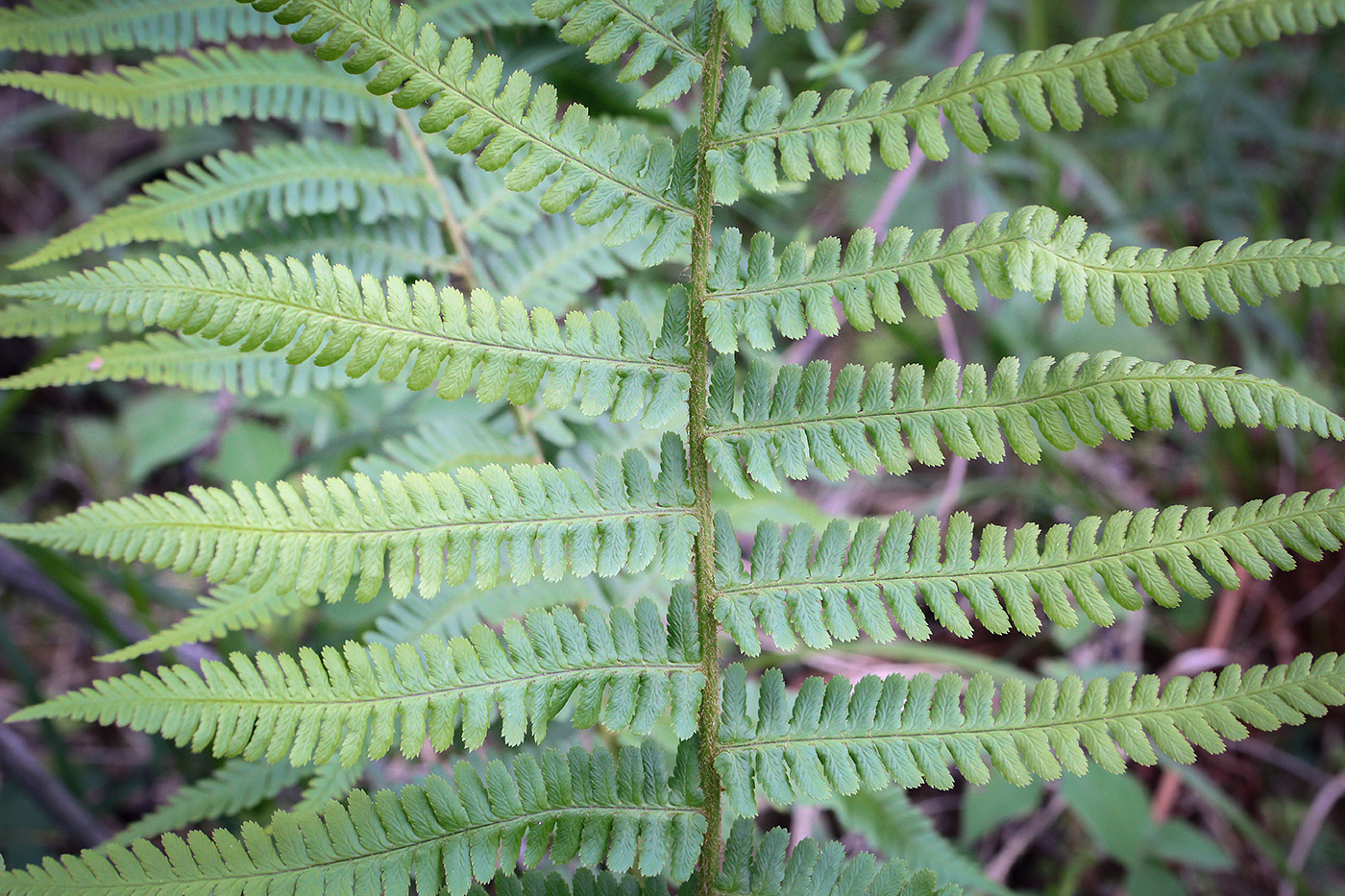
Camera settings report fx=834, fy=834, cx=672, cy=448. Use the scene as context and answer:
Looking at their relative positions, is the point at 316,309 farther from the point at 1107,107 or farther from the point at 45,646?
the point at 45,646

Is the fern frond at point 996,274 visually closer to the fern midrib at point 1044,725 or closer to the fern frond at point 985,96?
the fern frond at point 985,96

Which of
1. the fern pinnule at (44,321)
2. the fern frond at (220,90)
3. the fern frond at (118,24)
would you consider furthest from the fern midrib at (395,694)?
the fern frond at (118,24)

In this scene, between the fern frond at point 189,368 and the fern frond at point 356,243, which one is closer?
the fern frond at point 189,368

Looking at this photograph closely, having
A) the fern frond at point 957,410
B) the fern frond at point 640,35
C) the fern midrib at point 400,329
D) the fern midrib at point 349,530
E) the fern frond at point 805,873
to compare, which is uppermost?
the fern frond at point 640,35

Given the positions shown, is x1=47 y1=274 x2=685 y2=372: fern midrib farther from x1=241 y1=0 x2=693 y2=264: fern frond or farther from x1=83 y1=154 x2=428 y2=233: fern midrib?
x1=83 y1=154 x2=428 y2=233: fern midrib

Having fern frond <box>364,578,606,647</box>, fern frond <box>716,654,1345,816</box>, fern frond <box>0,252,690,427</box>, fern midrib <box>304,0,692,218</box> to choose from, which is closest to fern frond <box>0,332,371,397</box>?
fern frond <box>0,252,690,427</box>

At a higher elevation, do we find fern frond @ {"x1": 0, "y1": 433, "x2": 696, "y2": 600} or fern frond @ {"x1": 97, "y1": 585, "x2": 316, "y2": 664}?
fern frond @ {"x1": 0, "y1": 433, "x2": 696, "y2": 600}
